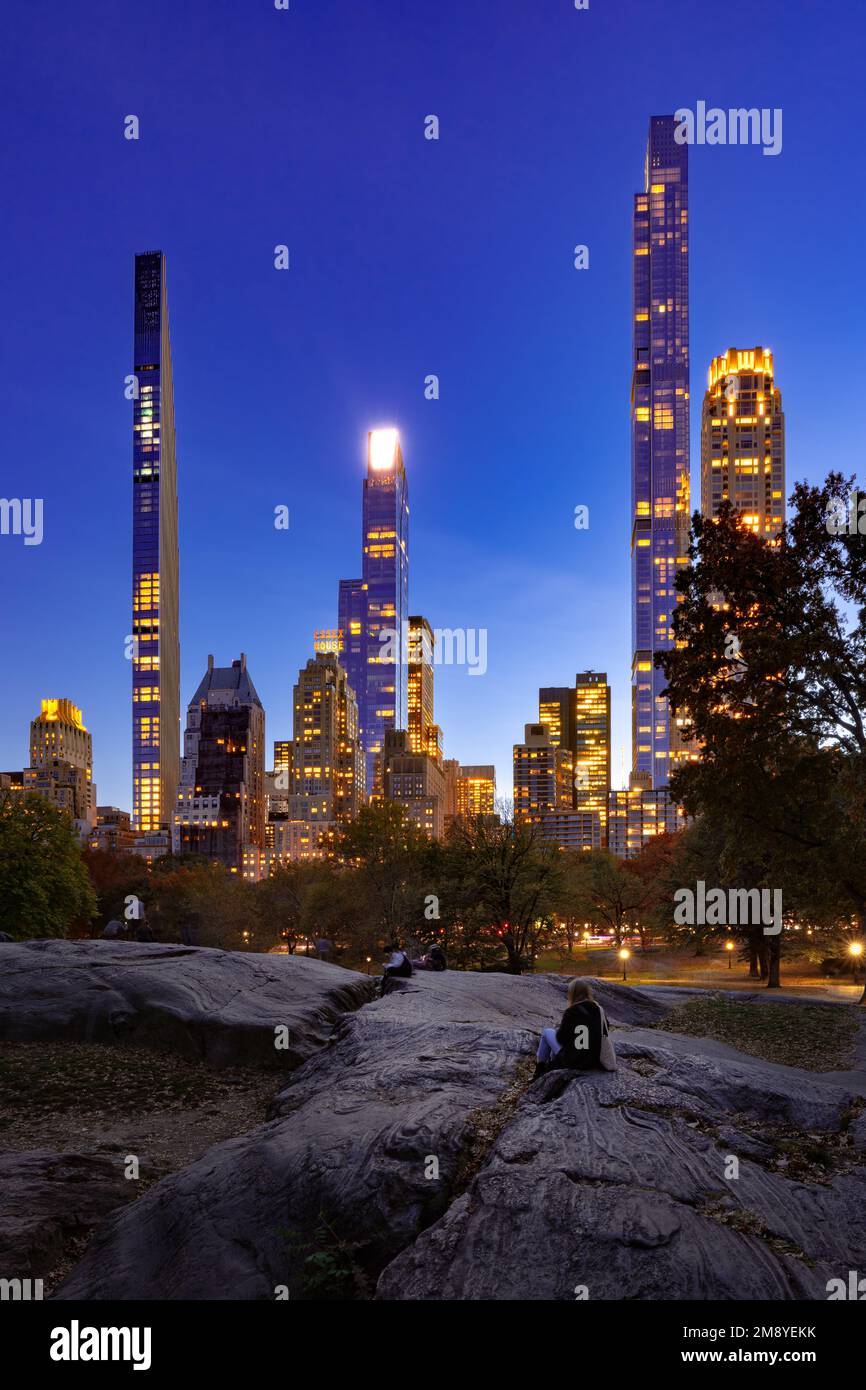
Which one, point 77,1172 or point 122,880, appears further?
point 122,880

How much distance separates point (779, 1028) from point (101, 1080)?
1659 centimetres

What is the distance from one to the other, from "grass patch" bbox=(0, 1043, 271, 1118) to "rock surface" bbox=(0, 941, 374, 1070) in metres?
0.54

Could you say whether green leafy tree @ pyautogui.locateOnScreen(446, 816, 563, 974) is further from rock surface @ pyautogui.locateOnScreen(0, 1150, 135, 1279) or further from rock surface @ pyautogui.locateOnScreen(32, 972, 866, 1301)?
rock surface @ pyautogui.locateOnScreen(0, 1150, 135, 1279)

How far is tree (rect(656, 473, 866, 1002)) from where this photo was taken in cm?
1898

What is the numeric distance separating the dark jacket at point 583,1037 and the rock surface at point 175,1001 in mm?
11101

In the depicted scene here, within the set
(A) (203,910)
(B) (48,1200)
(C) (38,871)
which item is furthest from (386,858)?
(B) (48,1200)

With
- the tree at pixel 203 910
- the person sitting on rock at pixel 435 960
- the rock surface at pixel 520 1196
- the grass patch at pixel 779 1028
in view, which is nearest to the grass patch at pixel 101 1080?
the rock surface at pixel 520 1196

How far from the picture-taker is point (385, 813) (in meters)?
61.6

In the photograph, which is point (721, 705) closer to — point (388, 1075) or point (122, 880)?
point (388, 1075)

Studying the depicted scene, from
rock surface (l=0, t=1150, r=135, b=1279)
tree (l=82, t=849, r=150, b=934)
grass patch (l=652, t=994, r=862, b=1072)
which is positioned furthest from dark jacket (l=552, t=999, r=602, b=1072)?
tree (l=82, t=849, r=150, b=934)

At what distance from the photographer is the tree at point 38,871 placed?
40.9m

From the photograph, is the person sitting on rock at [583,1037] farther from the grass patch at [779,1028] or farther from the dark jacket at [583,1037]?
the grass patch at [779,1028]

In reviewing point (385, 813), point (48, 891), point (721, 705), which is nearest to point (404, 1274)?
point (721, 705)
